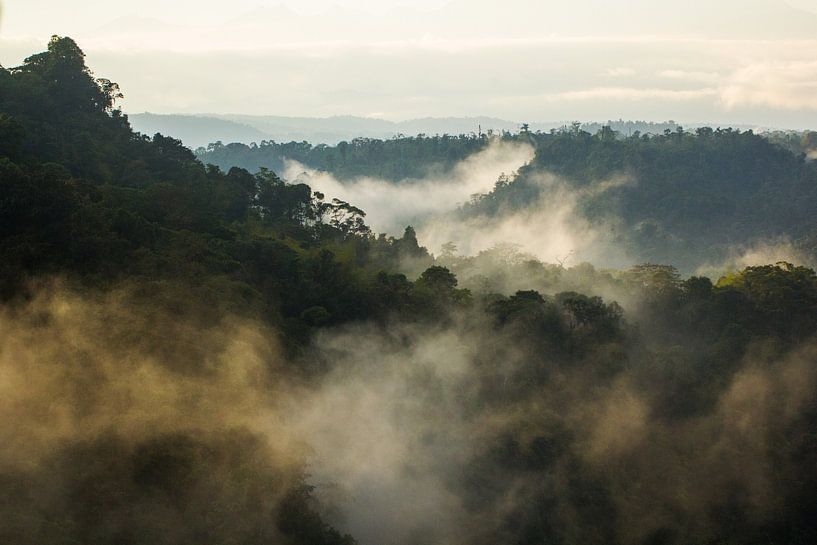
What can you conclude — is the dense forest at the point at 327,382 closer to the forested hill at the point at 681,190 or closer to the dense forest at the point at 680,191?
the dense forest at the point at 680,191

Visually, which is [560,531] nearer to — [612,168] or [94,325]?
[94,325]

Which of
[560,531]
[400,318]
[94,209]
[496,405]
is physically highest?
[94,209]

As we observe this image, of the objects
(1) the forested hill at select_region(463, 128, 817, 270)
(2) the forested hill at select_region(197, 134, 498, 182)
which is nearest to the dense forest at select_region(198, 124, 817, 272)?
(1) the forested hill at select_region(463, 128, 817, 270)

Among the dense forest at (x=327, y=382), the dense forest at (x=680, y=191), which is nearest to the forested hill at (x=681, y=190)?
the dense forest at (x=680, y=191)

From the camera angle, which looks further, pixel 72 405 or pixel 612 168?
pixel 612 168

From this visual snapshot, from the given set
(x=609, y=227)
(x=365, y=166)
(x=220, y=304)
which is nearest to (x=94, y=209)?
(x=220, y=304)

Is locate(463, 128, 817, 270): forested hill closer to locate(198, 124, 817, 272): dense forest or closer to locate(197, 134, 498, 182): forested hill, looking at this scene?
locate(198, 124, 817, 272): dense forest

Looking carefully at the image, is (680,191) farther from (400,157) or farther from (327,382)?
(327,382)

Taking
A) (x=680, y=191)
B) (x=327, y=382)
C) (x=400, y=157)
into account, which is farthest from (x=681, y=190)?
(x=327, y=382)

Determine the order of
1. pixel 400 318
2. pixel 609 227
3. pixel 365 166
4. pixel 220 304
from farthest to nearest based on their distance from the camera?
pixel 365 166 < pixel 609 227 < pixel 400 318 < pixel 220 304
